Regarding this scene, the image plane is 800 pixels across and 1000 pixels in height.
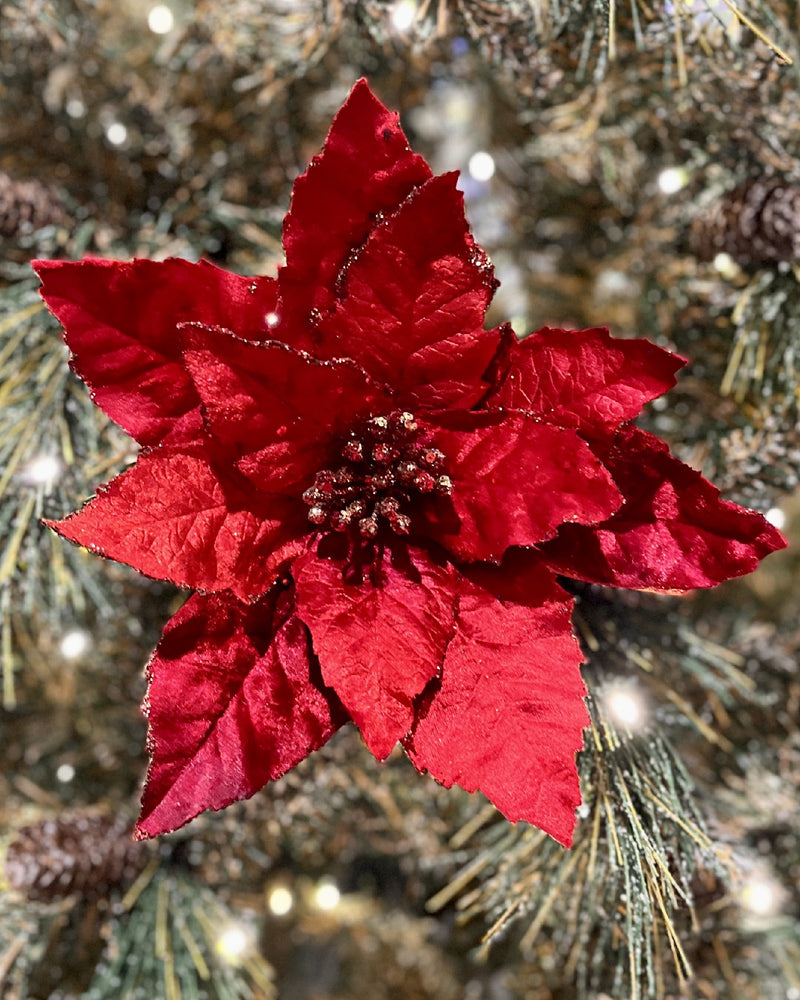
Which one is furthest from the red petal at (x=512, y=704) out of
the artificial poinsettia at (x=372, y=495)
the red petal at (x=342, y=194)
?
the red petal at (x=342, y=194)

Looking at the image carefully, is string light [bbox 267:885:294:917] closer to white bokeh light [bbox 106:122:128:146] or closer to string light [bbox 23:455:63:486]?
string light [bbox 23:455:63:486]

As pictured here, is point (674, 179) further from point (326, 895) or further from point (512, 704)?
point (326, 895)

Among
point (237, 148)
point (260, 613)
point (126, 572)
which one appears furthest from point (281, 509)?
point (237, 148)

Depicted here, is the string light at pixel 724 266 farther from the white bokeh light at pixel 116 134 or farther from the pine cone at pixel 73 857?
the pine cone at pixel 73 857

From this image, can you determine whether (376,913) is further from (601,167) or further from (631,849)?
(601,167)

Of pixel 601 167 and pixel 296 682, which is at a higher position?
pixel 601 167

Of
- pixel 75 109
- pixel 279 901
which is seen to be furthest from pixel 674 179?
pixel 279 901

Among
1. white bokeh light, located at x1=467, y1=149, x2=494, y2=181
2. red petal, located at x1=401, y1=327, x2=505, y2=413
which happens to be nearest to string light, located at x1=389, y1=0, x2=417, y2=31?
white bokeh light, located at x1=467, y1=149, x2=494, y2=181
